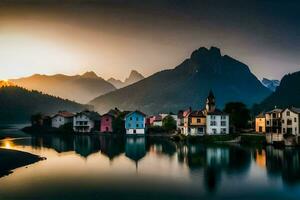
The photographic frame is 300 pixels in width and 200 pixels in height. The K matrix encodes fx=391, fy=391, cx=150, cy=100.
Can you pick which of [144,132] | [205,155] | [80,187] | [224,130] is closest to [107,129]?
[144,132]

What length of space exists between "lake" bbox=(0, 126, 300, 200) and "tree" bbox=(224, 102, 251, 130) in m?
25.7

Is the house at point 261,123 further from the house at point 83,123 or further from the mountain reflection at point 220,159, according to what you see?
the house at point 83,123

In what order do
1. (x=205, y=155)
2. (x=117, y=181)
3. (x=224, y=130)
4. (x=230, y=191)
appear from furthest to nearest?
(x=224, y=130), (x=205, y=155), (x=117, y=181), (x=230, y=191)

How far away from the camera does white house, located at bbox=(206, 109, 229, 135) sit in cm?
8188

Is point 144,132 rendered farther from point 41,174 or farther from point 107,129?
point 41,174

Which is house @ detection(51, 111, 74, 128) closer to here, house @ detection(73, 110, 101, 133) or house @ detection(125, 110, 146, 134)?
house @ detection(73, 110, 101, 133)

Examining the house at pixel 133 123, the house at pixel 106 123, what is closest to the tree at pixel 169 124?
the house at pixel 133 123

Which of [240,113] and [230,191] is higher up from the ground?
[240,113]

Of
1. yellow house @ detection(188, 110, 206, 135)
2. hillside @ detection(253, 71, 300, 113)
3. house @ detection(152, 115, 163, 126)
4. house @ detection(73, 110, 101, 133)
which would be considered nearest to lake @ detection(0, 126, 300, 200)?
yellow house @ detection(188, 110, 206, 135)

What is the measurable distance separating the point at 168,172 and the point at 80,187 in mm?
11608

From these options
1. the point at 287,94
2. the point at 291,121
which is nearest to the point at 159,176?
the point at 291,121

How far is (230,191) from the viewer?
110ft

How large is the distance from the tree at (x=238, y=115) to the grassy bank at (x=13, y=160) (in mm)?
48506

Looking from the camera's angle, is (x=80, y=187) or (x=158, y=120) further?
(x=158, y=120)
